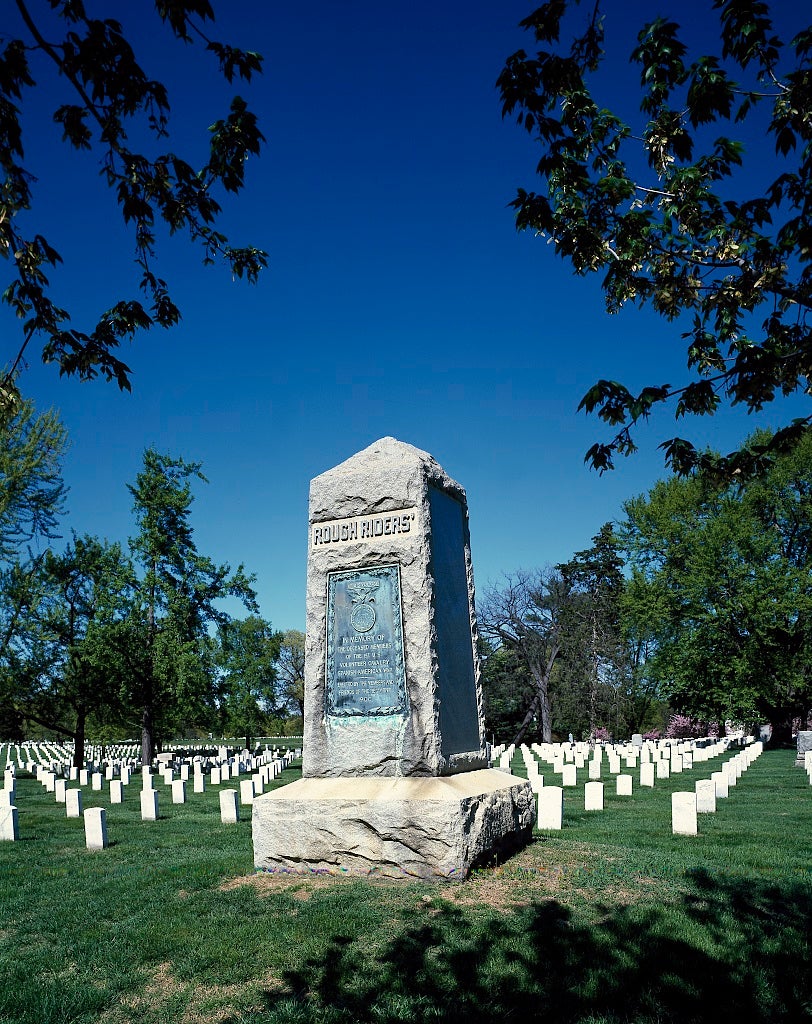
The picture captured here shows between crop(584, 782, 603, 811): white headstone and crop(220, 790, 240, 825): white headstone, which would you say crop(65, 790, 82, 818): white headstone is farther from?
crop(584, 782, 603, 811): white headstone

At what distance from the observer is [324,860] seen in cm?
624

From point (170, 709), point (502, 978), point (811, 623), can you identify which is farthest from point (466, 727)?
point (811, 623)

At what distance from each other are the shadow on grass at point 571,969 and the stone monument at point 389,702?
963 millimetres

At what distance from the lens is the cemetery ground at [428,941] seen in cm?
377

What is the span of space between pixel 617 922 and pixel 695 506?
32.3m

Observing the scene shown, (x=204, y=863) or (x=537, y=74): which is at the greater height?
(x=537, y=74)

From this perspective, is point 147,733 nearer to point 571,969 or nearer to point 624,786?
point 624,786

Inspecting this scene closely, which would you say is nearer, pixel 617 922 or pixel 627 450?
pixel 617 922

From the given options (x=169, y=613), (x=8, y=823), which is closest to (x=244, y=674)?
(x=169, y=613)

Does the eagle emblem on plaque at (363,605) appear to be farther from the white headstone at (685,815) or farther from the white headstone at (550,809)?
the white headstone at (685,815)

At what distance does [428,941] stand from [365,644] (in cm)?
288

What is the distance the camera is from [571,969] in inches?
161

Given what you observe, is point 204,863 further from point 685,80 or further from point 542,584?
point 542,584

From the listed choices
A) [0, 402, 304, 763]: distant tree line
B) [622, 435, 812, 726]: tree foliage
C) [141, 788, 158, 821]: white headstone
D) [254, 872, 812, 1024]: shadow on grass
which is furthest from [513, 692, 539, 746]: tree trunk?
[254, 872, 812, 1024]: shadow on grass
